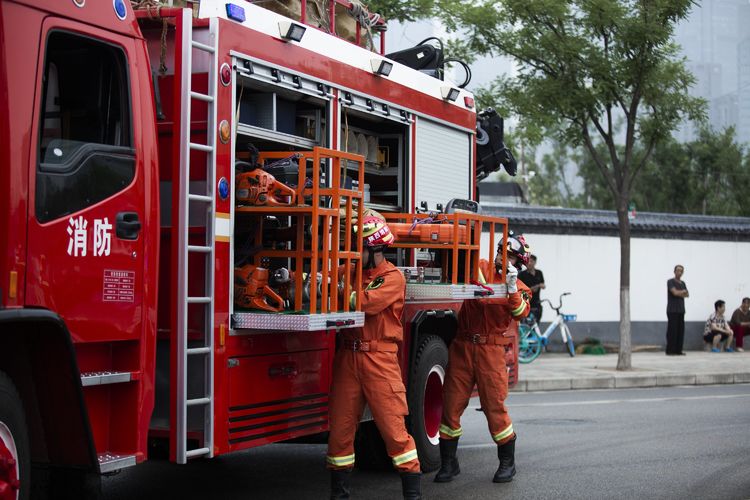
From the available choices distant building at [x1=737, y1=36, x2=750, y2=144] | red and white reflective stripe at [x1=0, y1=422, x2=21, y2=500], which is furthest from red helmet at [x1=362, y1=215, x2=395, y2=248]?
distant building at [x1=737, y1=36, x2=750, y2=144]

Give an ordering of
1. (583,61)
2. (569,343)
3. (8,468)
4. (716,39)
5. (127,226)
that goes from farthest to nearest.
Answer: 1. (716,39)
2. (569,343)
3. (583,61)
4. (127,226)
5. (8,468)

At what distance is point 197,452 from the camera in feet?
20.6

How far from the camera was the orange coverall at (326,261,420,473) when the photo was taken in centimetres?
730

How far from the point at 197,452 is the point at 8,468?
1.53m

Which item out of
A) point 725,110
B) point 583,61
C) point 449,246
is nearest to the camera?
point 449,246

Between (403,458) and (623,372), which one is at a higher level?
(403,458)

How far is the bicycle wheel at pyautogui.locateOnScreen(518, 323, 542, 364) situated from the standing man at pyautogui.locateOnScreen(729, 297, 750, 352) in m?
6.43

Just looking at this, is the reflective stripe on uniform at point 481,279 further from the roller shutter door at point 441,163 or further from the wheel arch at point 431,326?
the roller shutter door at point 441,163

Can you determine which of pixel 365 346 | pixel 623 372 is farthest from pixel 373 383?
pixel 623 372

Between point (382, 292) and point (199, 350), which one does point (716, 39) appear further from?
point (199, 350)

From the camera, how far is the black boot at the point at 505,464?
8836mm

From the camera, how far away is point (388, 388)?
7.30 meters

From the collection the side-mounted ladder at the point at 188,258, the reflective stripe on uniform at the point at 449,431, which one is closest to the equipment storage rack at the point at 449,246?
the reflective stripe on uniform at the point at 449,431

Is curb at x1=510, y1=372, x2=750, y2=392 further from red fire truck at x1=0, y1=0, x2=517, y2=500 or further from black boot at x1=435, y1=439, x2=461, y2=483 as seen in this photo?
red fire truck at x1=0, y1=0, x2=517, y2=500
